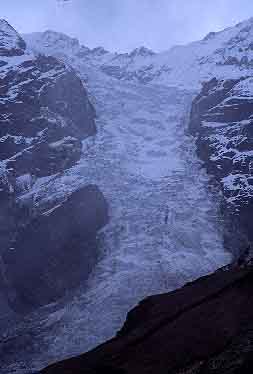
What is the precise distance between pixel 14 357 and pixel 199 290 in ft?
91.9

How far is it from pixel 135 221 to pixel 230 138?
1118 inches

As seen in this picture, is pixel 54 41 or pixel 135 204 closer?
pixel 135 204

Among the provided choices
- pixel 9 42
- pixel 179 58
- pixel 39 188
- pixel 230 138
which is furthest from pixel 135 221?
pixel 179 58

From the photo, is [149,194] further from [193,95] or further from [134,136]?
[193,95]

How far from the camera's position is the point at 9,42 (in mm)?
140250

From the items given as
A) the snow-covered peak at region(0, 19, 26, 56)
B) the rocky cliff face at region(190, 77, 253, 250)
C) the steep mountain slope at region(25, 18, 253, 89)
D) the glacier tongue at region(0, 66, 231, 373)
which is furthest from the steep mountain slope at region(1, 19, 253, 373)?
the snow-covered peak at region(0, 19, 26, 56)

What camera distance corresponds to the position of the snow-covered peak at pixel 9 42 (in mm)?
135500

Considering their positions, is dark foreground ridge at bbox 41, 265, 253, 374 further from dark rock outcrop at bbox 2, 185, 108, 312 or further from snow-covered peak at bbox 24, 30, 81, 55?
snow-covered peak at bbox 24, 30, 81, 55

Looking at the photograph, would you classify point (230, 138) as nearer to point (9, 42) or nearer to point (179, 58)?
point (9, 42)

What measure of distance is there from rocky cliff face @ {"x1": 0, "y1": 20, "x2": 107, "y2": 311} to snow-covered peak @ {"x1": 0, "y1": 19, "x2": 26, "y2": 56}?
5.05 ft

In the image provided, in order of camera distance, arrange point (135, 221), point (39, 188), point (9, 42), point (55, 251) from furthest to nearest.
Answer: point (9, 42)
point (39, 188)
point (55, 251)
point (135, 221)

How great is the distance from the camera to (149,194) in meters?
99.2

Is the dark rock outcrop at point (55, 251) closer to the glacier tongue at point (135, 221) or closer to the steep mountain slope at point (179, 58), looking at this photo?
the glacier tongue at point (135, 221)

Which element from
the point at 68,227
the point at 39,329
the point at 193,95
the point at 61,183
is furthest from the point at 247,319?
the point at 193,95
